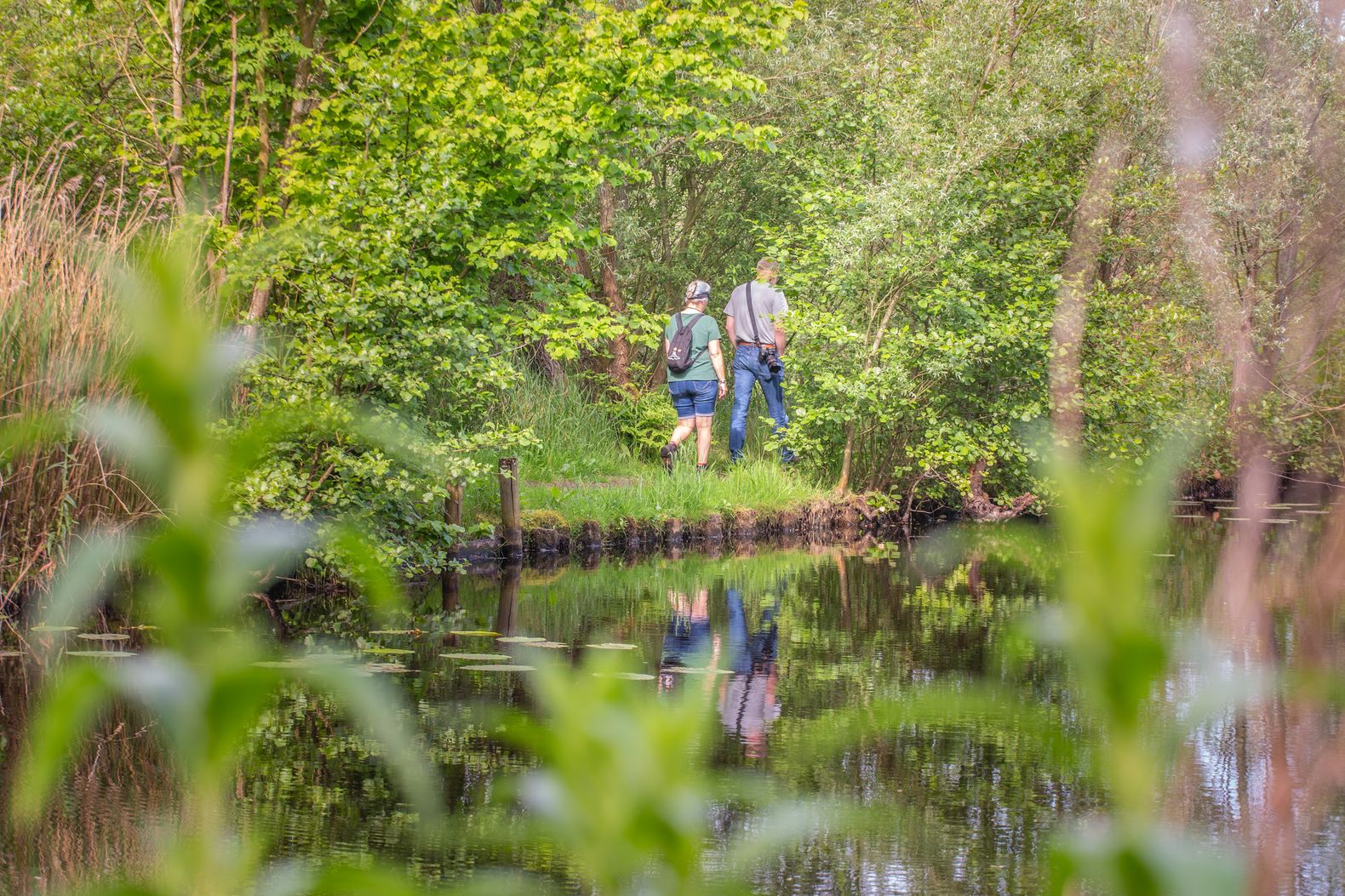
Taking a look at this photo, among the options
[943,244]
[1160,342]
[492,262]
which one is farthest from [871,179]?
[492,262]

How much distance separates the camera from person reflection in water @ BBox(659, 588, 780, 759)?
622 cm

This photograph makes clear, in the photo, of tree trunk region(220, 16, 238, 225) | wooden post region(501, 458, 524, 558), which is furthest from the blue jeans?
tree trunk region(220, 16, 238, 225)

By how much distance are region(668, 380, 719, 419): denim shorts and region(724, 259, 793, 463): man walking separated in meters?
0.37

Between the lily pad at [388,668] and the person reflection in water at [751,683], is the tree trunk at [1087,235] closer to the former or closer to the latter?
the person reflection in water at [751,683]

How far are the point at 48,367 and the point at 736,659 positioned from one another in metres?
3.99

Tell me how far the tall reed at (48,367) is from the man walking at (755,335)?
8845 millimetres

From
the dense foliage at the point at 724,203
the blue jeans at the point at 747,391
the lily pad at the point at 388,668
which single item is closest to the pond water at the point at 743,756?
the lily pad at the point at 388,668

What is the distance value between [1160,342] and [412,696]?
1214cm

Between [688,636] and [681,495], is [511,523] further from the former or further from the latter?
[688,636]

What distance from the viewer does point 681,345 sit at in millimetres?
15742

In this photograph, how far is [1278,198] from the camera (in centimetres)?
281

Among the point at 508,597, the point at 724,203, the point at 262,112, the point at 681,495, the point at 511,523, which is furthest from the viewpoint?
the point at 724,203

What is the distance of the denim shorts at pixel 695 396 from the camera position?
1606 cm

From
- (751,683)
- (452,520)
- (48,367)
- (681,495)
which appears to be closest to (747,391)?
(681,495)
